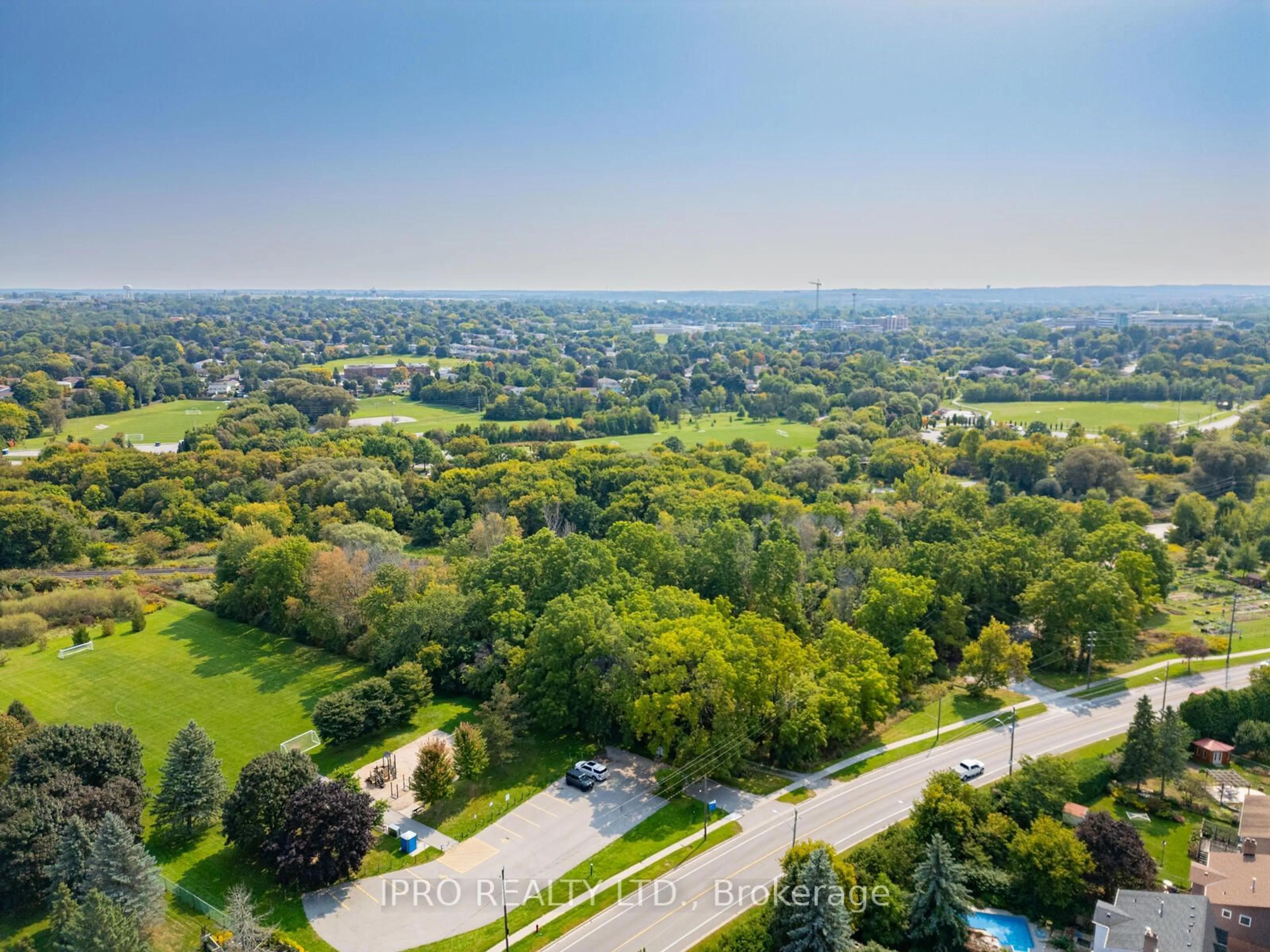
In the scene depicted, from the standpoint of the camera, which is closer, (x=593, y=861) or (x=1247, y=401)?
(x=593, y=861)

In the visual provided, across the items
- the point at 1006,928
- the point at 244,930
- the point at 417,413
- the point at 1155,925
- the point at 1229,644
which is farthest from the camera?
the point at 417,413

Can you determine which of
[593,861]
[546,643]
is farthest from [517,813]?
[546,643]

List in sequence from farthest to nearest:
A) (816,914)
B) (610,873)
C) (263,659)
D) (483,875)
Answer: (263,659) < (483,875) < (610,873) < (816,914)

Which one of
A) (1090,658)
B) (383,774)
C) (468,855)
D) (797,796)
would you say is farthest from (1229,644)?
(383,774)

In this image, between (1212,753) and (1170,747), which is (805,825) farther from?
(1212,753)

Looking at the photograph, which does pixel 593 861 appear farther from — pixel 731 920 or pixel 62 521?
pixel 62 521
